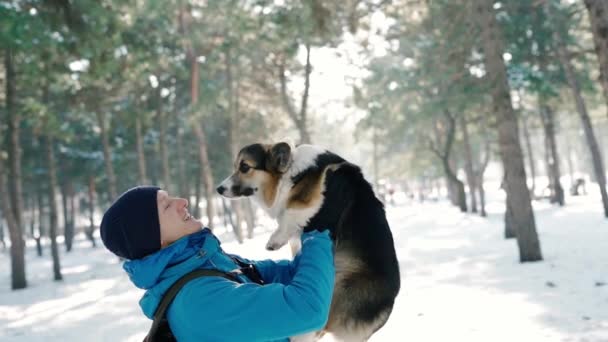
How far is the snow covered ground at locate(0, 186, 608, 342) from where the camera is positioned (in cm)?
664

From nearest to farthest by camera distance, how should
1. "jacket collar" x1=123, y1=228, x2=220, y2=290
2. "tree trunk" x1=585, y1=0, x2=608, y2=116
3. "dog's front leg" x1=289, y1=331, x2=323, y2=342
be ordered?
"jacket collar" x1=123, y1=228, x2=220, y2=290, "dog's front leg" x1=289, y1=331, x2=323, y2=342, "tree trunk" x1=585, y1=0, x2=608, y2=116

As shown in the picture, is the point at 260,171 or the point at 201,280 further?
the point at 260,171

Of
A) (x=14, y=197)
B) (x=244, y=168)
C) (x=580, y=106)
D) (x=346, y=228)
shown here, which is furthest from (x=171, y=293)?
(x=580, y=106)

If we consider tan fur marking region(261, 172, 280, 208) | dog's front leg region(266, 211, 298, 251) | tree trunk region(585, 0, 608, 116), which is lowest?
dog's front leg region(266, 211, 298, 251)

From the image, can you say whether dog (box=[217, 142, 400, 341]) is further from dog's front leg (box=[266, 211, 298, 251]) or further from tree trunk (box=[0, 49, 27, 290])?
tree trunk (box=[0, 49, 27, 290])

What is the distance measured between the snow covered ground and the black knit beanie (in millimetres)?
5203

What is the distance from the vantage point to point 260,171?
3.49m

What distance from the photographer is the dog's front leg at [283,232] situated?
3.19 m

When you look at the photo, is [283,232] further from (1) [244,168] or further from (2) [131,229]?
(2) [131,229]

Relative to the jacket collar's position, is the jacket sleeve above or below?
below

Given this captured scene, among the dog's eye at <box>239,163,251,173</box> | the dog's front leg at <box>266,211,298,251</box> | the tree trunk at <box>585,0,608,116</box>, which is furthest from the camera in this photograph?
the tree trunk at <box>585,0,608,116</box>

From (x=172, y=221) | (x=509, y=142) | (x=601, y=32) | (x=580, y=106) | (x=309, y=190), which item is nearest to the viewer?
(x=172, y=221)

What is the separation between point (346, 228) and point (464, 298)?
636cm

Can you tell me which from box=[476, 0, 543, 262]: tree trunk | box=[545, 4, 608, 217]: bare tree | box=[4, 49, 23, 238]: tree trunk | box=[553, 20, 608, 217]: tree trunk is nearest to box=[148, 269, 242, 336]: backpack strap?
box=[476, 0, 543, 262]: tree trunk
